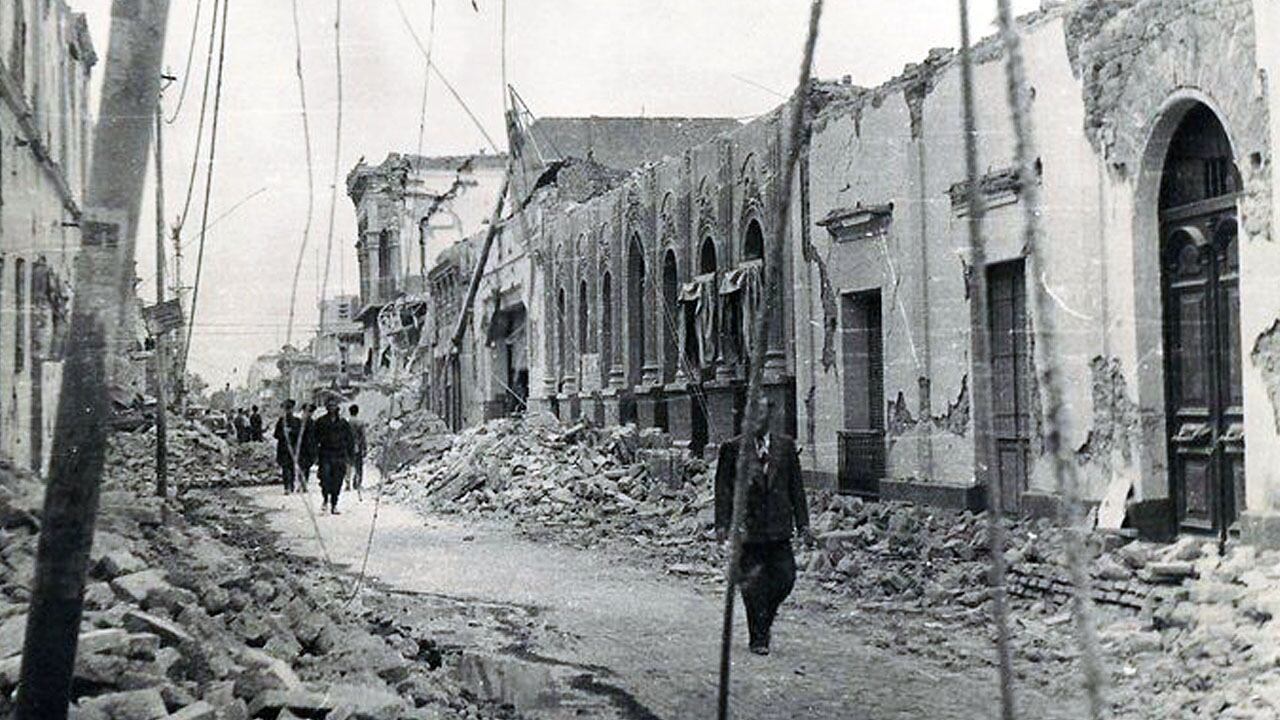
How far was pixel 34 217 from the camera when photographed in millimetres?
14617

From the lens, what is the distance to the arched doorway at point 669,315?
20469 millimetres

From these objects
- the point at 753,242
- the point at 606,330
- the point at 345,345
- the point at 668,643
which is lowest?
the point at 668,643

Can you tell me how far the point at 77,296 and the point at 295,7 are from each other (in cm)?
406

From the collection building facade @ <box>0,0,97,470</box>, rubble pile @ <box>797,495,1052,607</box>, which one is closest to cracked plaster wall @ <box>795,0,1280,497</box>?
rubble pile @ <box>797,495,1052,607</box>

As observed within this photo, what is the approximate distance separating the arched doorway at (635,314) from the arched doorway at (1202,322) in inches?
539

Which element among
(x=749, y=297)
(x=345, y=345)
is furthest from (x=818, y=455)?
(x=345, y=345)

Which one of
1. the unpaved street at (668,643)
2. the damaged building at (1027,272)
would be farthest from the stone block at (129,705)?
the damaged building at (1027,272)

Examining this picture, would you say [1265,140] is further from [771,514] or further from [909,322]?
[909,322]

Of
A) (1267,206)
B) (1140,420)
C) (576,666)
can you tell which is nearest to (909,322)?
(1140,420)

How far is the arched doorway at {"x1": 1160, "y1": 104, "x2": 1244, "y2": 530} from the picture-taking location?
28.4 ft

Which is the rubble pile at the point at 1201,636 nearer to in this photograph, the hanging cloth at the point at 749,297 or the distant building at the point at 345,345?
the hanging cloth at the point at 749,297

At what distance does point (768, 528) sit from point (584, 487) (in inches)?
426

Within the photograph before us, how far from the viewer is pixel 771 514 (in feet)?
25.3

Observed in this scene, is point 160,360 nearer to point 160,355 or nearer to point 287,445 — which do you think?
point 160,355
